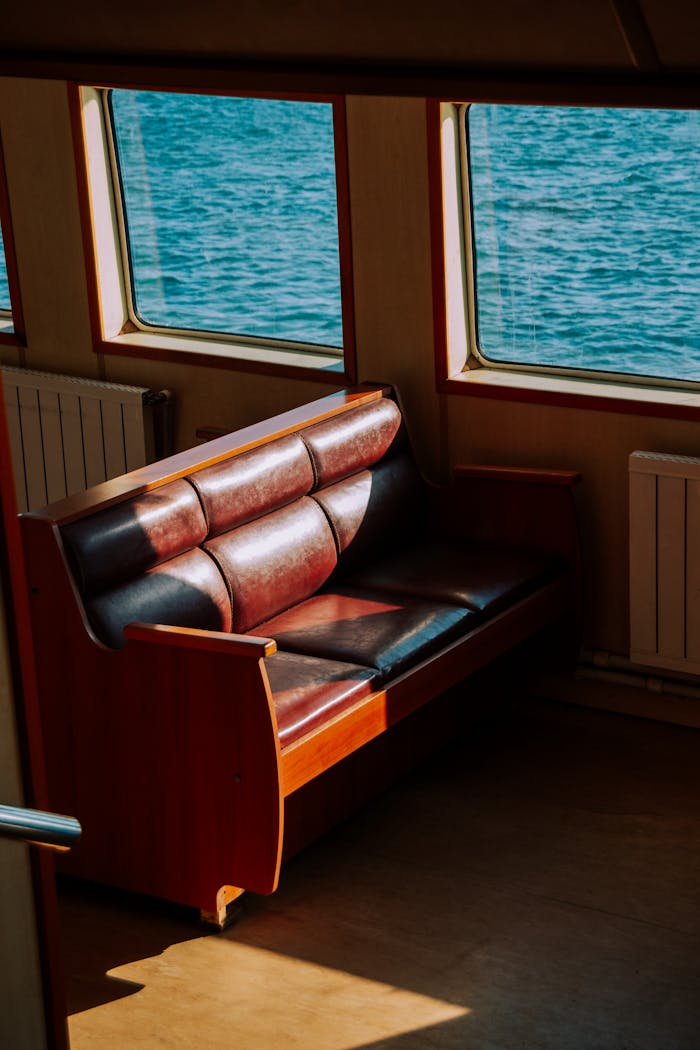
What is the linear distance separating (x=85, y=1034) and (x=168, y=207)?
12.1 ft

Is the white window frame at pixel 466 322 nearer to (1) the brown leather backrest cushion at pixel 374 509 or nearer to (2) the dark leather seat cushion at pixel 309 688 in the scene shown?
(1) the brown leather backrest cushion at pixel 374 509

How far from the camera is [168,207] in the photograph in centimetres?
616

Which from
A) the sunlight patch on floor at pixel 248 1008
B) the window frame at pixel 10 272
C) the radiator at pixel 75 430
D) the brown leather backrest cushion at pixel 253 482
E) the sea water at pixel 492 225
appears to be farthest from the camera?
the window frame at pixel 10 272

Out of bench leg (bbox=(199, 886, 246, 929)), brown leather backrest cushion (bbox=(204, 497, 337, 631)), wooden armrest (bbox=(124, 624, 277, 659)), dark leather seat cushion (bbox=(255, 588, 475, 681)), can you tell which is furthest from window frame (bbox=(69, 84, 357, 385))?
bench leg (bbox=(199, 886, 246, 929))

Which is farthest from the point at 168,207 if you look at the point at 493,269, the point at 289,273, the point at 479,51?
the point at 479,51

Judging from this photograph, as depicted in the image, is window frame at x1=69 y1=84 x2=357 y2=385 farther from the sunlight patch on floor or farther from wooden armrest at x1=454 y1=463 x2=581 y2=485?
the sunlight patch on floor

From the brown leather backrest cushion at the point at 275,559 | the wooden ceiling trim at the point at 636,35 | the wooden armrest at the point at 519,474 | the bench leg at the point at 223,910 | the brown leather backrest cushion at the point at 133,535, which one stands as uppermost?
the wooden ceiling trim at the point at 636,35

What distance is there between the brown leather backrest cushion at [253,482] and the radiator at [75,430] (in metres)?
1.34

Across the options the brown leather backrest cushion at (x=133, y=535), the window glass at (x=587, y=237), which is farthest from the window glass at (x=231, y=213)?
the brown leather backrest cushion at (x=133, y=535)

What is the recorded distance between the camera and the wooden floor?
3.57 m

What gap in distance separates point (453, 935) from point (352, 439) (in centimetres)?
190

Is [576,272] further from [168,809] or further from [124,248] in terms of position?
[168,809]

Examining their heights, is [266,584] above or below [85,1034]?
above

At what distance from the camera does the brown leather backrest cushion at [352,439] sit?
5016 millimetres
